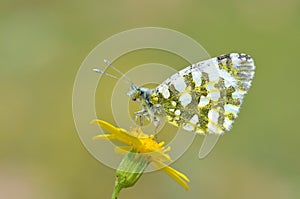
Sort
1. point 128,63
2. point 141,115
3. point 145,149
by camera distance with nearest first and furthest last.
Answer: point 145,149
point 141,115
point 128,63

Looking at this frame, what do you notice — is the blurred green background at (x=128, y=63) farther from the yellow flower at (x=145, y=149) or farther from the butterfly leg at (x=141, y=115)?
the yellow flower at (x=145, y=149)

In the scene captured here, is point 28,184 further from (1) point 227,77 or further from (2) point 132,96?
(1) point 227,77

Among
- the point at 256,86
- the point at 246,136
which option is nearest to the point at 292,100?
the point at 256,86

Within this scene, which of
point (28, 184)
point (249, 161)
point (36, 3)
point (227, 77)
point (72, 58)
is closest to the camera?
point (227, 77)

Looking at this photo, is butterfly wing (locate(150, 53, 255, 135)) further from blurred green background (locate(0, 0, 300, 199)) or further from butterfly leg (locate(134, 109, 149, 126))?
blurred green background (locate(0, 0, 300, 199))

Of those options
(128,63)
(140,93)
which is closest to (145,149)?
(140,93)

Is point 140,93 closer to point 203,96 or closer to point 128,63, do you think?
point 203,96
